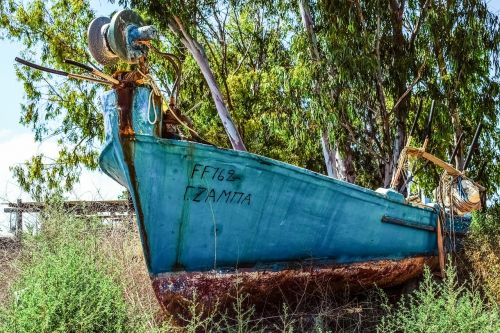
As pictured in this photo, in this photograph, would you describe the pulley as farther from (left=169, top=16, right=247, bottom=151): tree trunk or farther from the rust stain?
(left=169, top=16, right=247, bottom=151): tree trunk

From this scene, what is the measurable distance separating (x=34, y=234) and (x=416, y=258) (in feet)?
14.7

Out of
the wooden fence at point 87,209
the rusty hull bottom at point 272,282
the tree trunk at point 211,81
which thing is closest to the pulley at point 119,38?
the rusty hull bottom at point 272,282

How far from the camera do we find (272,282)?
6.57 metres

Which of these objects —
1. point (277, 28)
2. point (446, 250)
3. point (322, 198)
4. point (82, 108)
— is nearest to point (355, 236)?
point (322, 198)

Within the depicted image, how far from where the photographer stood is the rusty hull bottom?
6.02 meters

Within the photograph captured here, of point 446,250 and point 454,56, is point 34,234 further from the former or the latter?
point 454,56

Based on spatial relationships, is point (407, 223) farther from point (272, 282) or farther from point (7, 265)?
point (7, 265)

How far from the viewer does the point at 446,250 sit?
27.1 feet

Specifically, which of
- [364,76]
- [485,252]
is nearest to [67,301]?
[485,252]

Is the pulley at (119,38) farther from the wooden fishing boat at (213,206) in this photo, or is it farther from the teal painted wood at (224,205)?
the teal painted wood at (224,205)

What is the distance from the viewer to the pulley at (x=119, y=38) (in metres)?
5.77

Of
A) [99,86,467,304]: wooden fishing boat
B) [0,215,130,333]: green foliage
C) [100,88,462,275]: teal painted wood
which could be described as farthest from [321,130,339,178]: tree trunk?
[0,215,130,333]: green foliage

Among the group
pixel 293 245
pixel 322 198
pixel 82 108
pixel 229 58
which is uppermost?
pixel 229 58

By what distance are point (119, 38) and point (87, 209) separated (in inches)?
176
